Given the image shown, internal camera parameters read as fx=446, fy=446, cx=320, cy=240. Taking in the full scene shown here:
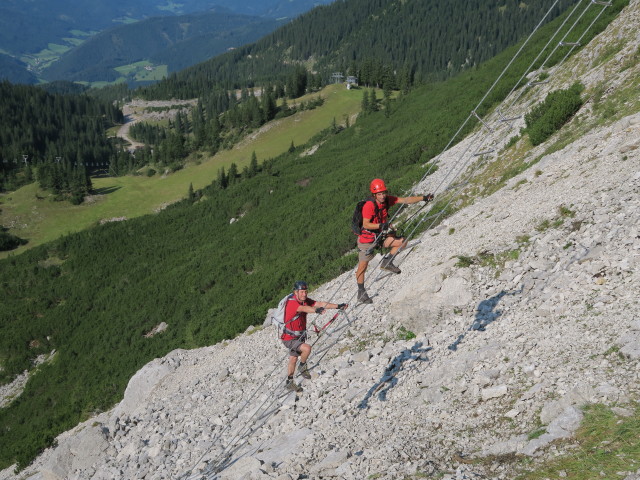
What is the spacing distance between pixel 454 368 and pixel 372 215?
473cm

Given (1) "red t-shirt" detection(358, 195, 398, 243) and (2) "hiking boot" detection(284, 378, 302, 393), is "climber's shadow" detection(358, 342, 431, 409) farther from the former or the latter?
(1) "red t-shirt" detection(358, 195, 398, 243)

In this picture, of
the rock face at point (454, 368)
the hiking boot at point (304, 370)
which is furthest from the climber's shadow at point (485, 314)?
the hiking boot at point (304, 370)

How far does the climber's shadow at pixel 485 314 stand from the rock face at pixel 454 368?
0.06m

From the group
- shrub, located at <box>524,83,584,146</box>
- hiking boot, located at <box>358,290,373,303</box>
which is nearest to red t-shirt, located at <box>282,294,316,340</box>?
hiking boot, located at <box>358,290,373,303</box>

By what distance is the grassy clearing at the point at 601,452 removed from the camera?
6523 millimetres

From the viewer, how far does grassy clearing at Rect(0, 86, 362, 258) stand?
100m

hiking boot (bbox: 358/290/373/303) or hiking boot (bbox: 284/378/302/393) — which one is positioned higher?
hiking boot (bbox: 358/290/373/303)

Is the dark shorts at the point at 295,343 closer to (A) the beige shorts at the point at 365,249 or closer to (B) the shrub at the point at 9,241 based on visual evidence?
(A) the beige shorts at the point at 365,249

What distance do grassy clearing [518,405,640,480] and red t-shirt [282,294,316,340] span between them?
704 cm

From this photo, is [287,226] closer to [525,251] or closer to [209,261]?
[209,261]

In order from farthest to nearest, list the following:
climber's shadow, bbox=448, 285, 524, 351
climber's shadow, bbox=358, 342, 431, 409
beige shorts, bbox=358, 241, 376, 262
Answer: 1. beige shorts, bbox=358, 241, 376, 262
2. climber's shadow, bbox=448, 285, 524, 351
3. climber's shadow, bbox=358, 342, 431, 409

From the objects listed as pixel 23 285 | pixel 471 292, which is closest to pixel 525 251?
pixel 471 292

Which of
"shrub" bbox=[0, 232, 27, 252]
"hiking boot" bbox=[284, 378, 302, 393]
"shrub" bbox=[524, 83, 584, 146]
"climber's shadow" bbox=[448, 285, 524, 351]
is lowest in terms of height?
"shrub" bbox=[0, 232, 27, 252]

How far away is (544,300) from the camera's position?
11969 millimetres
